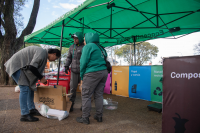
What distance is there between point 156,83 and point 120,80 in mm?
1582

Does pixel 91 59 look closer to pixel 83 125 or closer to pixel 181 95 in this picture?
pixel 83 125

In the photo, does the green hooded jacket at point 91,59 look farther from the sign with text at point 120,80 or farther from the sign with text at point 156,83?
the sign with text at point 120,80

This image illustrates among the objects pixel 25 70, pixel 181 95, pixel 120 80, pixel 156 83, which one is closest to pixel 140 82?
pixel 156 83

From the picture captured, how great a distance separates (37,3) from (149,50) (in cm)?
→ 4089

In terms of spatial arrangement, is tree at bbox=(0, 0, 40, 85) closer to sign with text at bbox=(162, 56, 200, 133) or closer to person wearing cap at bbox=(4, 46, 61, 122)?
person wearing cap at bbox=(4, 46, 61, 122)

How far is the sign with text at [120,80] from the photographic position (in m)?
5.79

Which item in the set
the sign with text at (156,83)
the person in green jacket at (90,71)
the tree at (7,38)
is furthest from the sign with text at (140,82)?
the tree at (7,38)

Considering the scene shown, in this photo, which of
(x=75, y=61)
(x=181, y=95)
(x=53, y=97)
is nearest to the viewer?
(x=181, y=95)

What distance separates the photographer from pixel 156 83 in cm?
488

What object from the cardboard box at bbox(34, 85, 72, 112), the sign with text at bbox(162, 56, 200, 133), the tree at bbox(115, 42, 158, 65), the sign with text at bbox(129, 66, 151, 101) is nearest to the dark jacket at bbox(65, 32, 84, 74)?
the cardboard box at bbox(34, 85, 72, 112)

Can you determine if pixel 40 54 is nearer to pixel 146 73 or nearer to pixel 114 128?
pixel 114 128

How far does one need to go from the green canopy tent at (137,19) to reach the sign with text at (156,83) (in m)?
1.63

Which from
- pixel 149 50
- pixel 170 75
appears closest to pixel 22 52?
pixel 170 75

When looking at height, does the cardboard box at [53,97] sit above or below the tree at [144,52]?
below
